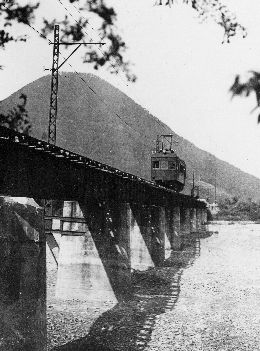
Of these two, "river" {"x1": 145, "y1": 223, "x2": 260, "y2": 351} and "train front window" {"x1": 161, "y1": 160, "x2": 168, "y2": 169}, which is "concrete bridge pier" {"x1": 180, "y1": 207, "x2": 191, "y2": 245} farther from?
"river" {"x1": 145, "y1": 223, "x2": 260, "y2": 351}

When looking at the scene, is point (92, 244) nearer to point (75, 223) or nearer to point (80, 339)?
point (75, 223)

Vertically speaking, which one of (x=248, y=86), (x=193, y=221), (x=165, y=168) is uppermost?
(x=165, y=168)

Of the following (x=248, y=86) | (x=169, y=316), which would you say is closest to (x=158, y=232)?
(x=169, y=316)

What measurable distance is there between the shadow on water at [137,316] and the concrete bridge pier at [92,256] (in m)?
1.32

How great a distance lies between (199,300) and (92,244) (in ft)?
20.3

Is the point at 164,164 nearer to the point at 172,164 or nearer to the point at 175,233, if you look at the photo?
the point at 172,164

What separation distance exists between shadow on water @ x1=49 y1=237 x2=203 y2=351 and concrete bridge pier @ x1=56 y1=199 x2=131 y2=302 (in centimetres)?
132

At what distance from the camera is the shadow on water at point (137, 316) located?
14.5 m

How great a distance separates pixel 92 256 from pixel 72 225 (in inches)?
77.4

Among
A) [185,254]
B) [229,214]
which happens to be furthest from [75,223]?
[229,214]

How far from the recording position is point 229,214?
10631 cm

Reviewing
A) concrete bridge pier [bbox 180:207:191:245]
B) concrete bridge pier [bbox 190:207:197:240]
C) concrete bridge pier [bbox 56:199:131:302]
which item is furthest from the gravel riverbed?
concrete bridge pier [bbox 190:207:197:240]

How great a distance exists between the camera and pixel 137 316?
59.5 ft

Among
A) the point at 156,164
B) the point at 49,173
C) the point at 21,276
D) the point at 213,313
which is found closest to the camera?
the point at 21,276
